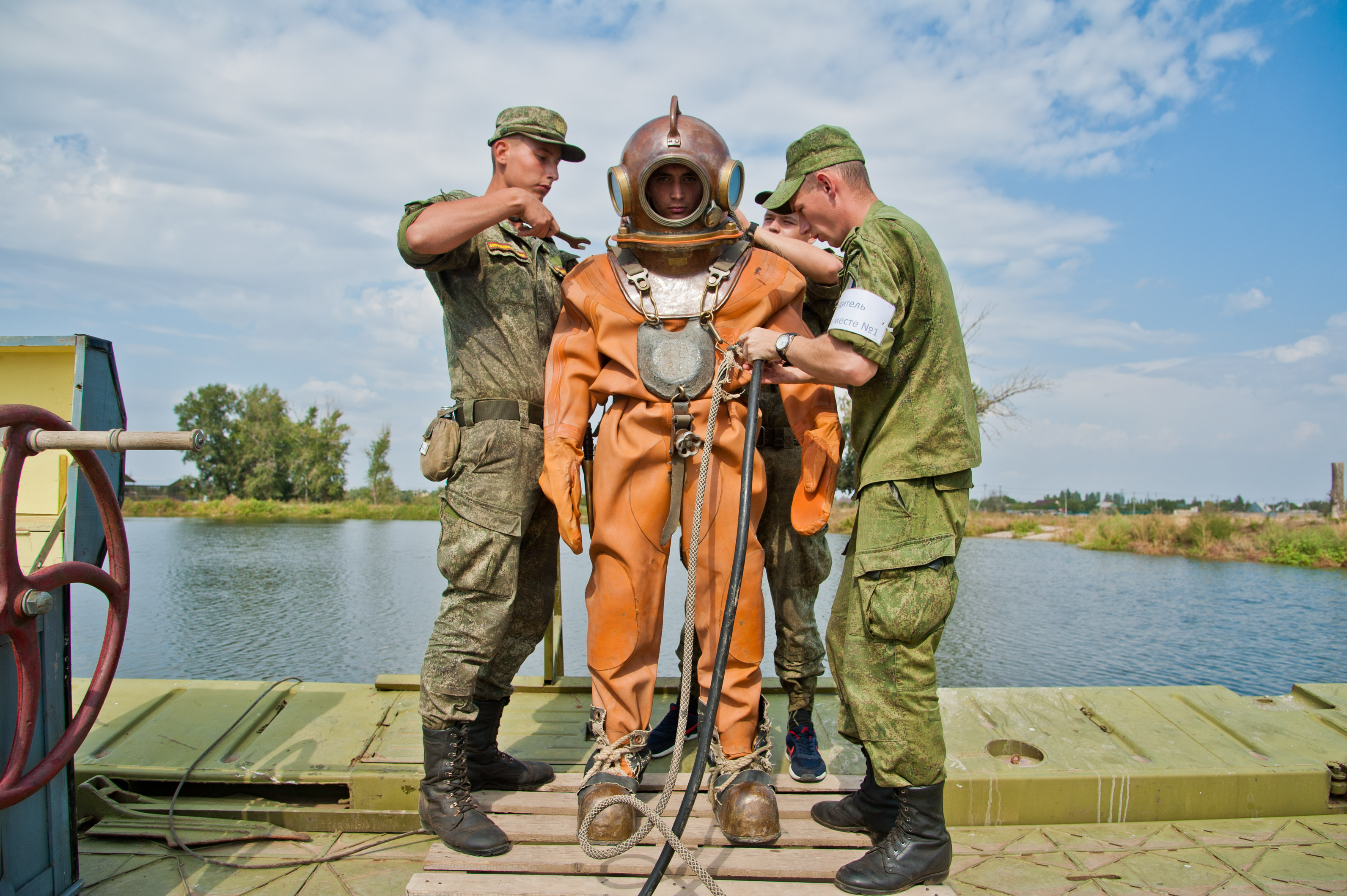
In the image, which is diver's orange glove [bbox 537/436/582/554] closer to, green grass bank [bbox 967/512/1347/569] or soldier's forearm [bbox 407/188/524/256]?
soldier's forearm [bbox 407/188/524/256]

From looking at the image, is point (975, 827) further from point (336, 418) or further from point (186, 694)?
point (336, 418)

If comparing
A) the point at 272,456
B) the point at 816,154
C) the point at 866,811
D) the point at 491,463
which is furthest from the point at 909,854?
the point at 272,456

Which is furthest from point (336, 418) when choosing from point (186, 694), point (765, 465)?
point (765, 465)

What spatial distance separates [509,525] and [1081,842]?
108 inches

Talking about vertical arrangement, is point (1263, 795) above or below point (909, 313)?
below

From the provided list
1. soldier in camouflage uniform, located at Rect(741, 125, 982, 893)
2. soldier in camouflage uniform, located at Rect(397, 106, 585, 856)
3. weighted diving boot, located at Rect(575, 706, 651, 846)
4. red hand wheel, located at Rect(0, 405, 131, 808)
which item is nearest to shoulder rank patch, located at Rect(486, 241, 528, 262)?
soldier in camouflage uniform, located at Rect(397, 106, 585, 856)

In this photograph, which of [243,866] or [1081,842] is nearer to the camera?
[243,866]

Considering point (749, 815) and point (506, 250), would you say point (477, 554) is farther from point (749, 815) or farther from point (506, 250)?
point (749, 815)

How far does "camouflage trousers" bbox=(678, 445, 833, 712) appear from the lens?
3.21 metres

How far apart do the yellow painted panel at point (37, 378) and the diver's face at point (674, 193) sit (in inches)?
96.1

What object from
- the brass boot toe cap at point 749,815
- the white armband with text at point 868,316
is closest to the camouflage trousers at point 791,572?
the brass boot toe cap at point 749,815

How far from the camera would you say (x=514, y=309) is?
300 centimetres

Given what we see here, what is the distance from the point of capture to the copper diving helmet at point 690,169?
273 centimetres

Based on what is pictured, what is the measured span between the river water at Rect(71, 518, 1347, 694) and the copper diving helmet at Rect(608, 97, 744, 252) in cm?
219
